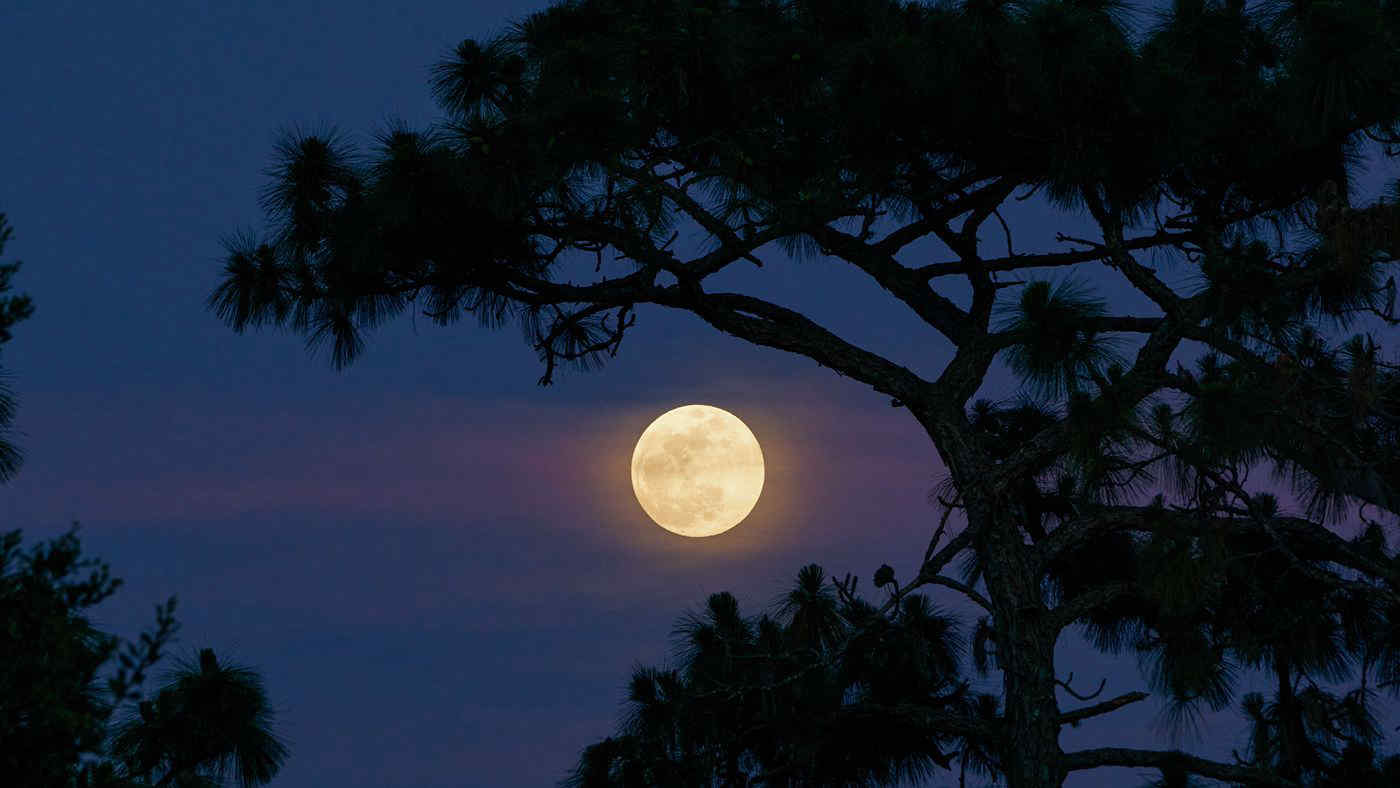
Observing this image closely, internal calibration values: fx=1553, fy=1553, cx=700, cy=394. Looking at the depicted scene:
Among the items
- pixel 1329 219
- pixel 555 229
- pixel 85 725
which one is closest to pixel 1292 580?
pixel 1329 219

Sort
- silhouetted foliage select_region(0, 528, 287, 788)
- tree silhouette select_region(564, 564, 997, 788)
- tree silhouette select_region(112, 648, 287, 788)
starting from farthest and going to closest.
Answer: tree silhouette select_region(564, 564, 997, 788) < tree silhouette select_region(112, 648, 287, 788) < silhouetted foliage select_region(0, 528, 287, 788)

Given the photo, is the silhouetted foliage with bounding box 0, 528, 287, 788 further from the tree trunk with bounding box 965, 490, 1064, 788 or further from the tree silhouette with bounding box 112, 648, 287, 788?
the tree trunk with bounding box 965, 490, 1064, 788

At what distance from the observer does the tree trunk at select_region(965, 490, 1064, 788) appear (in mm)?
10258

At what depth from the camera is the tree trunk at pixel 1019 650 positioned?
10258 millimetres

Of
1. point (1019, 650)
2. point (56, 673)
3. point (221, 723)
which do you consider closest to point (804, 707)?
point (1019, 650)

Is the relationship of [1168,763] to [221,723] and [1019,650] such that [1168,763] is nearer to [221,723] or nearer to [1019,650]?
[1019,650]

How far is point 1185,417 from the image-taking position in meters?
7.56

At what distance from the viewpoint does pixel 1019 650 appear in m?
10.4

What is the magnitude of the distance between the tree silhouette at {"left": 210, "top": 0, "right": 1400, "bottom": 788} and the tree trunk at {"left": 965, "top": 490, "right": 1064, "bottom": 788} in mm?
20

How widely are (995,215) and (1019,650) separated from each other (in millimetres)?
3226

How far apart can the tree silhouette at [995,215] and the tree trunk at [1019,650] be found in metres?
0.02

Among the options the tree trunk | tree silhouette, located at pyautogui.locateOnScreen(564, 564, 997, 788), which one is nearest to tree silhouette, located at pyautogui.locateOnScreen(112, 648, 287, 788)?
tree silhouette, located at pyautogui.locateOnScreen(564, 564, 997, 788)

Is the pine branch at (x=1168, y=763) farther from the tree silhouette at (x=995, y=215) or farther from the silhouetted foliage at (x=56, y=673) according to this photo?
the silhouetted foliage at (x=56, y=673)

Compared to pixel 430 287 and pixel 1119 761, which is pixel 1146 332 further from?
pixel 430 287
